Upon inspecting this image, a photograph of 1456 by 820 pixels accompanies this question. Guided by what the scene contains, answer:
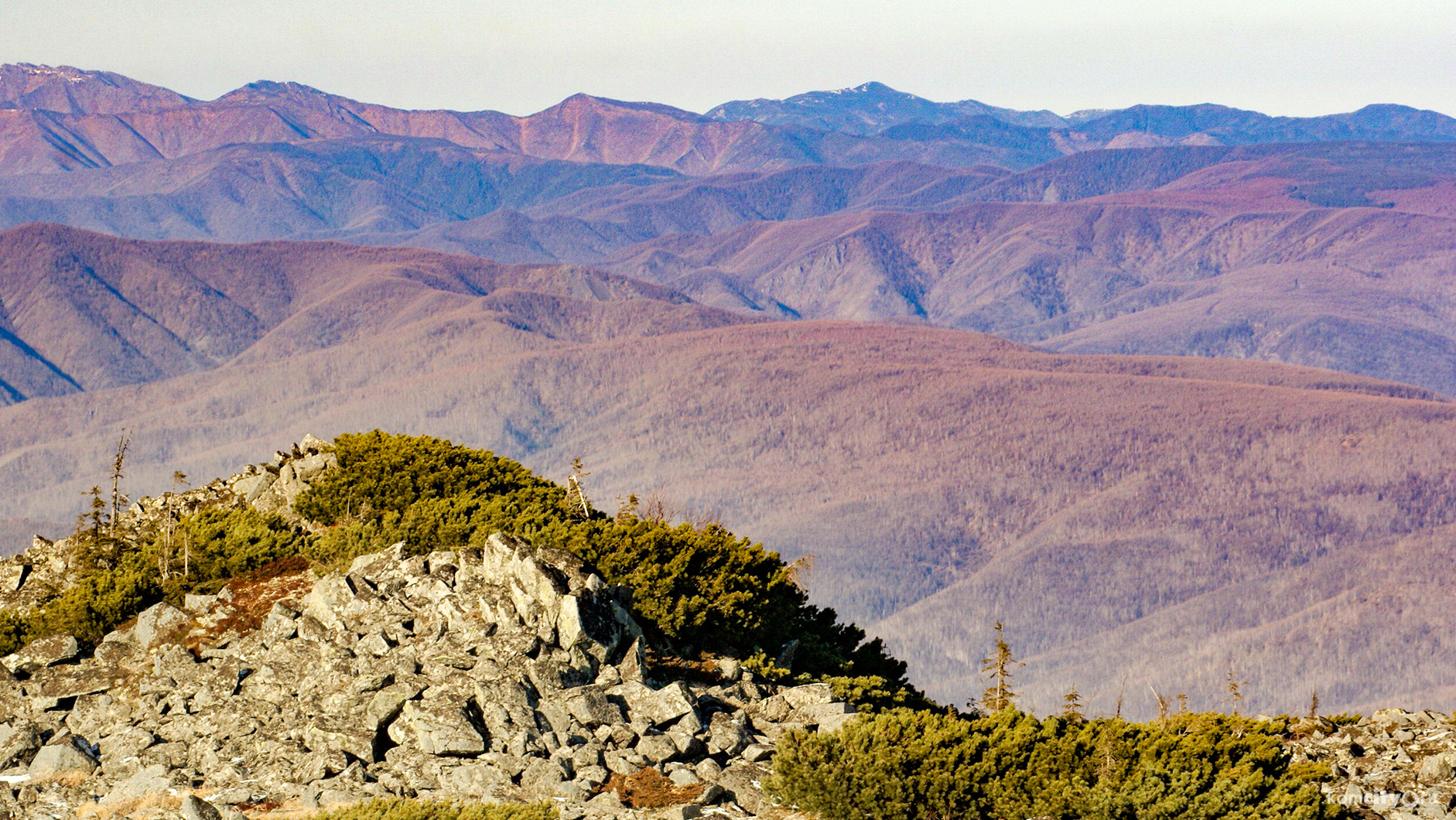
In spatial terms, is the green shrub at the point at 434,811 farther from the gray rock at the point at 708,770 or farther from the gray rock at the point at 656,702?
the gray rock at the point at 656,702

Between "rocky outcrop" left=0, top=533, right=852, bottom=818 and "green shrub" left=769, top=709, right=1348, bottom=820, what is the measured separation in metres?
1.24

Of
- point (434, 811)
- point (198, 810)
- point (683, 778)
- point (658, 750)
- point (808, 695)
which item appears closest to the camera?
point (434, 811)

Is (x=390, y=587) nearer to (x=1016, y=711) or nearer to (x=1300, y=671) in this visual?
(x=1016, y=711)

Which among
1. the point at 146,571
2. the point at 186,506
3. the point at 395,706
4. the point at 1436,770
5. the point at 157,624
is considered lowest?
the point at 1436,770

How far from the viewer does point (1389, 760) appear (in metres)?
25.3

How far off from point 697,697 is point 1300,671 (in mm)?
180815

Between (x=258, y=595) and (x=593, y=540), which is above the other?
(x=593, y=540)

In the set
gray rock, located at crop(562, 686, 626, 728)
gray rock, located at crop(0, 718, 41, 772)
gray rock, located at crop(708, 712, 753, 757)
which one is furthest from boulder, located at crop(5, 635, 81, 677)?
gray rock, located at crop(708, 712, 753, 757)

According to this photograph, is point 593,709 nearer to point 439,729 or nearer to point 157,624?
point 439,729

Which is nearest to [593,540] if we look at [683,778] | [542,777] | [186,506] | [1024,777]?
[683,778]

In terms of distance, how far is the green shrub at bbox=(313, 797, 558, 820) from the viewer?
1891 centimetres

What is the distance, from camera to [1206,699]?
180 m

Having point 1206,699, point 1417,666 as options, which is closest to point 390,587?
point 1206,699

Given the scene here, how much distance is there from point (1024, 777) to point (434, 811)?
8.27m
